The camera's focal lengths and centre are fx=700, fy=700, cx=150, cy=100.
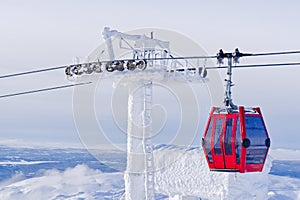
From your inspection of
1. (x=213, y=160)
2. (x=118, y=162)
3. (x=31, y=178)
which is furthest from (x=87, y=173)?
(x=213, y=160)

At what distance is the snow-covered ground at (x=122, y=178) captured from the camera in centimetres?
2923

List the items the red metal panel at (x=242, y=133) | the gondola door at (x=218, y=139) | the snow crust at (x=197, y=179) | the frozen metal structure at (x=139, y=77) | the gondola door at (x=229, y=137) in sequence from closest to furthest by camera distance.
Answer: the red metal panel at (x=242, y=133)
the gondola door at (x=229, y=137)
the gondola door at (x=218, y=139)
the frozen metal structure at (x=139, y=77)
the snow crust at (x=197, y=179)

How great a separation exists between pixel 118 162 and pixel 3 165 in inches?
1600

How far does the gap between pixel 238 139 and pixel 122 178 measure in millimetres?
32520

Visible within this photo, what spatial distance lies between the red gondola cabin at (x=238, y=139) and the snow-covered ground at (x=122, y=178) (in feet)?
3.65

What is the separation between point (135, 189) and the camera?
86.5 ft

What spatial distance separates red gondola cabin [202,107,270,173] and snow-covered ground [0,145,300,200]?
1.11m

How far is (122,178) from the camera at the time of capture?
49.2 m

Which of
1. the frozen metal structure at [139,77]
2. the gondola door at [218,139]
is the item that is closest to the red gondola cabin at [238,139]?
the gondola door at [218,139]

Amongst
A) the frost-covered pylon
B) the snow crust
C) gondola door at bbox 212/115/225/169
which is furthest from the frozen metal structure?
gondola door at bbox 212/115/225/169

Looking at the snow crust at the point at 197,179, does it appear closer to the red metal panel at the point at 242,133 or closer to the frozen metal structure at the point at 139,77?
the frozen metal structure at the point at 139,77

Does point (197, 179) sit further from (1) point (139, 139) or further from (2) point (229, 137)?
(2) point (229, 137)

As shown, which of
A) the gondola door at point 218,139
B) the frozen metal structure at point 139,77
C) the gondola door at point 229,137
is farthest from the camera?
the frozen metal structure at point 139,77

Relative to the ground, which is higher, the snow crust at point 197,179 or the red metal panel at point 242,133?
the red metal panel at point 242,133
